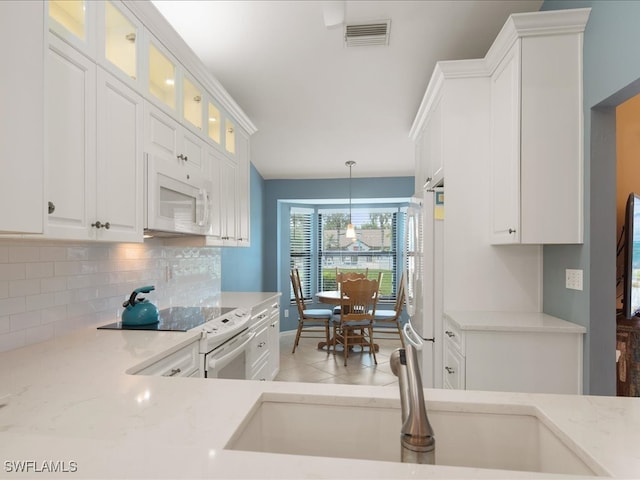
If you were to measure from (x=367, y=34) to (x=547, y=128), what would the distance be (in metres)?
1.47

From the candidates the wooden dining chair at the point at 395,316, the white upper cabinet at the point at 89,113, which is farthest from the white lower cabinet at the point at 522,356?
the wooden dining chair at the point at 395,316

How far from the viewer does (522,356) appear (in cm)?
196

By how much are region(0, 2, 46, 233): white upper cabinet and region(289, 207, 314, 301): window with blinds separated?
4923mm

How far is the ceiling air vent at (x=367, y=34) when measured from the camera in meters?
2.67

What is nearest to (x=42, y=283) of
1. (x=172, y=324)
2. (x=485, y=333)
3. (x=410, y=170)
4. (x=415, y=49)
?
(x=172, y=324)

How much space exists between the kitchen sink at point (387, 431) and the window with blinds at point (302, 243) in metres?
5.14

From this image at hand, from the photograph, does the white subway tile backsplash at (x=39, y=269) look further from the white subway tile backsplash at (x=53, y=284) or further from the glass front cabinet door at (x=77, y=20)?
the glass front cabinet door at (x=77, y=20)

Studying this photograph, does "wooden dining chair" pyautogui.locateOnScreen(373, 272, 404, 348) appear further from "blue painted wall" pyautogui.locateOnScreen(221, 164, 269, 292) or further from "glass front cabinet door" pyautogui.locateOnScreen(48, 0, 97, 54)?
"glass front cabinet door" pyautogui.locateOnScreen(48, 0, 97, 54)

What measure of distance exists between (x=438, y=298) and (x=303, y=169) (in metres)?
3.43

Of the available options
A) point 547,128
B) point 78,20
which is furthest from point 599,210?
point 78,20

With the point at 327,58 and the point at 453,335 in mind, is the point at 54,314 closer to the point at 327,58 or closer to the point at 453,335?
the point at 453,335

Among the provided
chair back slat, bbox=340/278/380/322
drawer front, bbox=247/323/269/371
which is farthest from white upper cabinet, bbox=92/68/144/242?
chair back slat, bbox=340/278/380/322

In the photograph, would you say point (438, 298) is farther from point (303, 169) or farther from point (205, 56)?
point (303, 169)

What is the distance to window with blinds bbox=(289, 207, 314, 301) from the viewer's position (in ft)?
20.3
